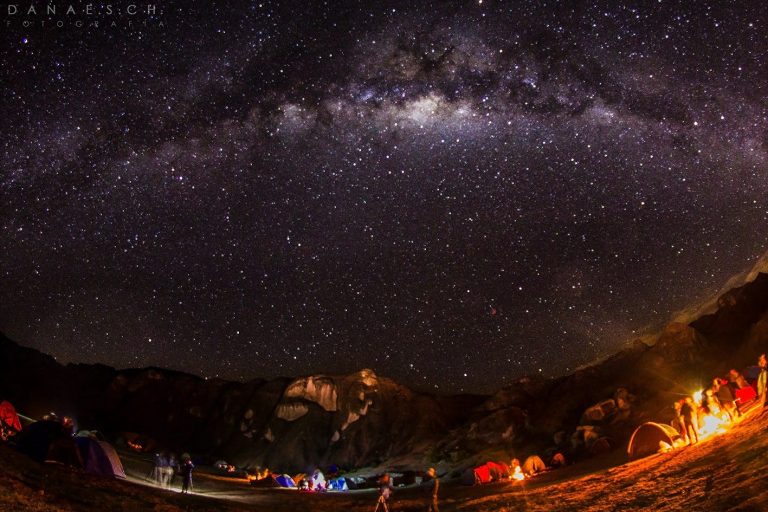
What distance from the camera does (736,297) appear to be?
47750 millimetres

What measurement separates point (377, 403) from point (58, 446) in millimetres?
50855

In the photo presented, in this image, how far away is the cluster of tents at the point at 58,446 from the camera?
17734mm

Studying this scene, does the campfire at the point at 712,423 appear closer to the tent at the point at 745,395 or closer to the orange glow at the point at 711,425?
the orange glow at the point at 711,425

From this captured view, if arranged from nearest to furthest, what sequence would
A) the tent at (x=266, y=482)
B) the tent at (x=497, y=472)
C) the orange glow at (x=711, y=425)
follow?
the orange glow at (x=711, y=425) < the tent at (x=497, y=472) < the tent at (x=266, y=482)

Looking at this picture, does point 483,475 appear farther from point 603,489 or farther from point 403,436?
point 403,436

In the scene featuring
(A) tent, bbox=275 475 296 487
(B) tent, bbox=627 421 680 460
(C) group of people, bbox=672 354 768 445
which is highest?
(C) group of people, bbox=672 354 768 445

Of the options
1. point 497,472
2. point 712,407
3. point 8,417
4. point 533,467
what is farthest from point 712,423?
point 8,417

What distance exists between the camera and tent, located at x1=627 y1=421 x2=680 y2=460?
19531mm

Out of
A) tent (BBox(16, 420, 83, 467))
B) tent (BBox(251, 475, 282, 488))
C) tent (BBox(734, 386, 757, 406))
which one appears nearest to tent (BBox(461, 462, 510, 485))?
tent (BBox(251, 475, 282, 488))

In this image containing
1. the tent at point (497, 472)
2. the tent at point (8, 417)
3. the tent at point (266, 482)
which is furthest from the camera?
the tent at point (266, 482)

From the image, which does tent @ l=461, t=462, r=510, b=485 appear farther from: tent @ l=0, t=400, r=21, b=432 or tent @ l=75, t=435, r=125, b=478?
tent @ l=0, t=400, r=21, b=432

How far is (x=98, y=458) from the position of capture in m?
21.2

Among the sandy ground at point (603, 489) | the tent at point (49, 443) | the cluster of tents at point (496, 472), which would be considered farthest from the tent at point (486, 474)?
the tent at point (49, 443)

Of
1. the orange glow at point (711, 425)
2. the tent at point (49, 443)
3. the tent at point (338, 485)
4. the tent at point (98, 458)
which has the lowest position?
the tent at point (338, 485)
